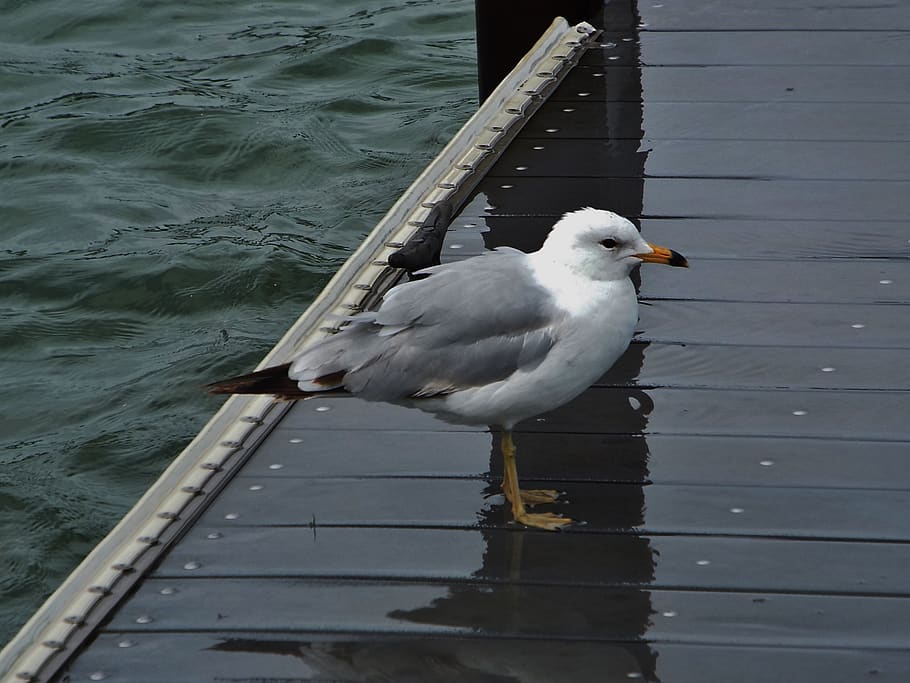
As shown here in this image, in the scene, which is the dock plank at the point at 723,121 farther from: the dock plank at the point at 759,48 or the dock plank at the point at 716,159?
the dock plank at the point at 759,48

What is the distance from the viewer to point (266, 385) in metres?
3.20

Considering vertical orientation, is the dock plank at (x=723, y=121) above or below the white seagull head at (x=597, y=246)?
below

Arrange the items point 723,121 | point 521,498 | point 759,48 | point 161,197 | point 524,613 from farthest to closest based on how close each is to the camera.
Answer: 1. point 161,197
2. point 759,48
3. point 723,121
4. point 521,498
5. point 524,613

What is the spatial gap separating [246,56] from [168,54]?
49 cm

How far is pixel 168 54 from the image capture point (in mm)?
9906

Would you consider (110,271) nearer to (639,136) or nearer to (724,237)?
(639,136)

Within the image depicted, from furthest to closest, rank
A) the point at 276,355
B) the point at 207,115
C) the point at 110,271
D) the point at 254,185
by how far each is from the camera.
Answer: the point at 207,115
the point at 254,185
the point at 110,271
the point at 276,355

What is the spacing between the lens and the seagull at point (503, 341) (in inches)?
125

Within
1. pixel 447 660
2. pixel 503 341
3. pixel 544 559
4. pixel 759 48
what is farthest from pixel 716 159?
pixel 447 660

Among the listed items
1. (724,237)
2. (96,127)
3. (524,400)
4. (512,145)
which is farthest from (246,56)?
(524,400)

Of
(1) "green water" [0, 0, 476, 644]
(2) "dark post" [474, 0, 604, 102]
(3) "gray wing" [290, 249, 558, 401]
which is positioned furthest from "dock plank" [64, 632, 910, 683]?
(2) "dark post" [474, 0, 604, 102]

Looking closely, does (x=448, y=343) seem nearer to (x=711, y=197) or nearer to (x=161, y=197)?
(x=711, y=197)

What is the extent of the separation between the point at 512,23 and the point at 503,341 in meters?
3.67

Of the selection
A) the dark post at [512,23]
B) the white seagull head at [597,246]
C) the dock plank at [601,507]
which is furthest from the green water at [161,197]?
the white seagull head at [597,246]
